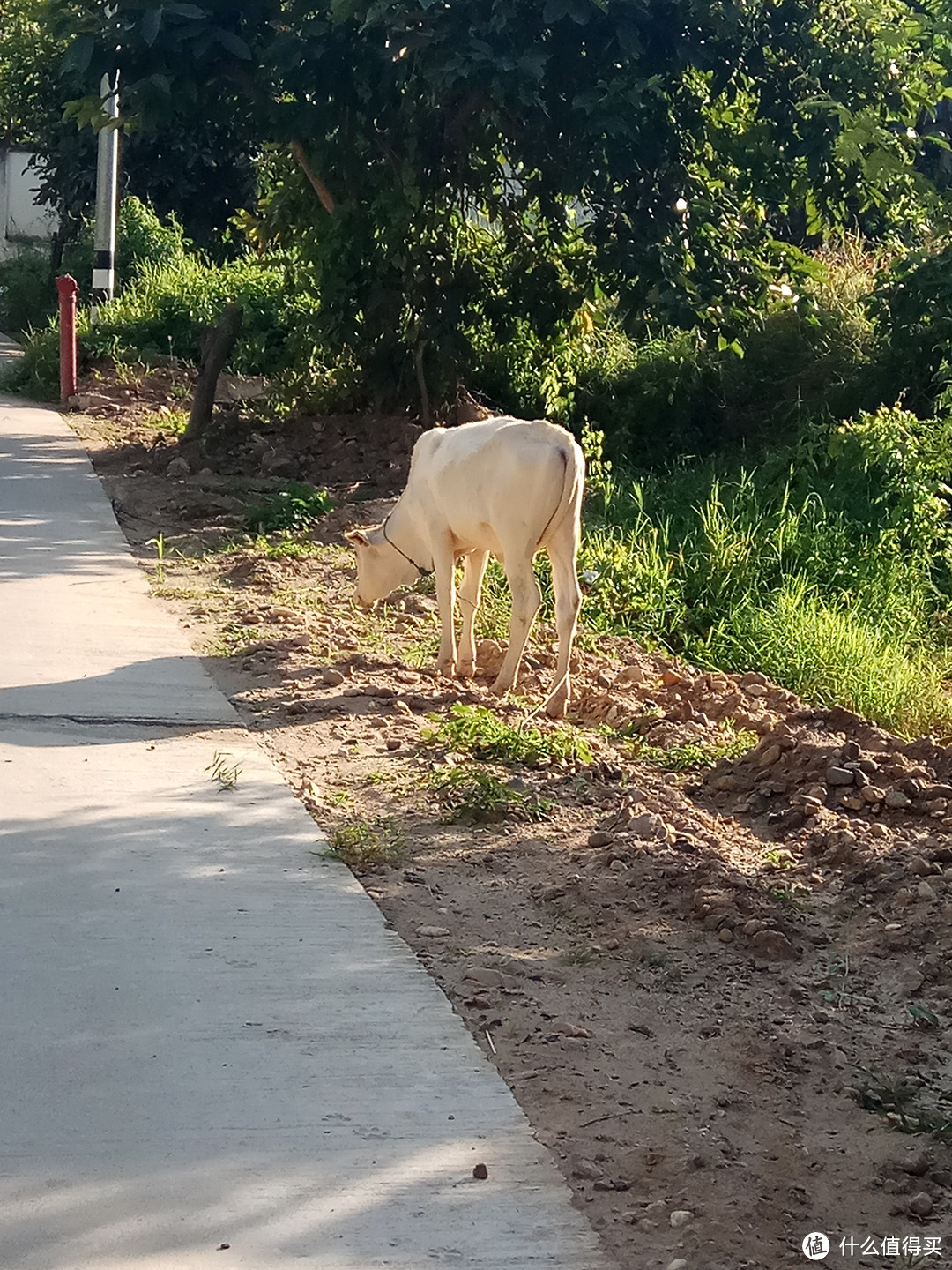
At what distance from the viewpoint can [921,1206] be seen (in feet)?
→ 11.3

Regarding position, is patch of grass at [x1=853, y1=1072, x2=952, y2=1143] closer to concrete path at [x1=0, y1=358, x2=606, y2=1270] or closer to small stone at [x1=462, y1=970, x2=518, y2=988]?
concrete path at [x1=0, y1=358, x2=606, y2=1270]

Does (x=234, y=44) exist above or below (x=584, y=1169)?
above

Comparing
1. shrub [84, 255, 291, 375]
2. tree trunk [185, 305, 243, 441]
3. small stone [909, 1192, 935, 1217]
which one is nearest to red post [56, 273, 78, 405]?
shrub [84, 255, 291, 375]

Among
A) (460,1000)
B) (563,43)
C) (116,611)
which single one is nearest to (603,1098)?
(460,1000)

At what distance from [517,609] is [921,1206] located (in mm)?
4451

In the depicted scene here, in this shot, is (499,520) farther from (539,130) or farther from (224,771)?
(539,130)

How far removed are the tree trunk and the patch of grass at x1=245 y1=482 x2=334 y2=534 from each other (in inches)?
98.4

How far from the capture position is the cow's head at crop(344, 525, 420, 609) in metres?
8.52

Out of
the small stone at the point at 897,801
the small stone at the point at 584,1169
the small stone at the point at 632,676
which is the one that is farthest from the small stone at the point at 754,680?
the small stone at the point at 584,1169

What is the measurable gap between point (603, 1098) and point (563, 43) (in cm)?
991

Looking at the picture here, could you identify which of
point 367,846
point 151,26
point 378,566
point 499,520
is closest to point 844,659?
point 499,520

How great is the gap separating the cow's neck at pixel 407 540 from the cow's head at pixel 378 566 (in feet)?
0.13

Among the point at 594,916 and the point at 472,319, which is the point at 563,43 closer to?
the point at 472,319

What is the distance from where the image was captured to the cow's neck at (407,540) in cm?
836
